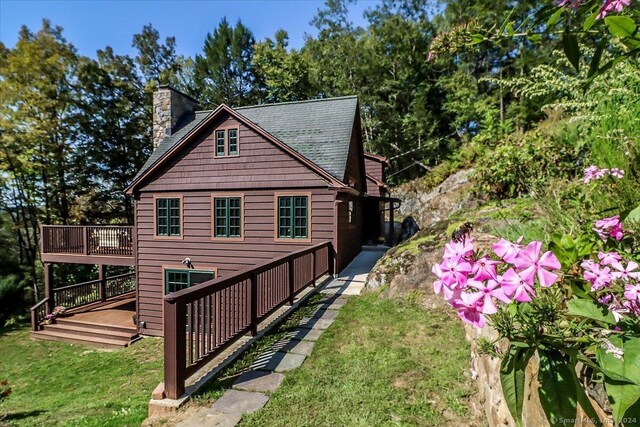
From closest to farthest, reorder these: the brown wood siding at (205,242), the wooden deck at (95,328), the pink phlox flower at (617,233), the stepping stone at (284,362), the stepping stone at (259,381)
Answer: the pink phlox flower at (617,233) < the stepping stone at (259,381) < the stepping stone at (284,362) < the brown wood siding at (205,242) < the wooden deck at (95,328)

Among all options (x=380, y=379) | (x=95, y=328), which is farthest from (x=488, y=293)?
(x=95, y=328)

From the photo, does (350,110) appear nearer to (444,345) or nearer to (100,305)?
(444,345)

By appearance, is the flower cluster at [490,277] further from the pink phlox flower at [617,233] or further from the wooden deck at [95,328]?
the wooden deck at [95,328]

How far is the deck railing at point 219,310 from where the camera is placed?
3189 mm

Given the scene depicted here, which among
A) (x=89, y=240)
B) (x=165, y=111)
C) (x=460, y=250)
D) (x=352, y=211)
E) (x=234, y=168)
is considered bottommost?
(x=89, y=240)

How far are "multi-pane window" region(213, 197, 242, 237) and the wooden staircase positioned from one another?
195 inches

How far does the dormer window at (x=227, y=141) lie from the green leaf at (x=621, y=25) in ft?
33.5

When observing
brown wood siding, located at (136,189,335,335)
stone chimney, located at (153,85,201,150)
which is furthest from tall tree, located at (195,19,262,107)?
brown wood siding, located at (136,189,335,335)

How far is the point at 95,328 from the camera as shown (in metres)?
11.5

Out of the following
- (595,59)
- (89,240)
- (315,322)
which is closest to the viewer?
(595,59)

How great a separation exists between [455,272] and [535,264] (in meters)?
0.22

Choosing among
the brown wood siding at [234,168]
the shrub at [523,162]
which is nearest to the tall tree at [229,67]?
the brown wood siding at [234,168]

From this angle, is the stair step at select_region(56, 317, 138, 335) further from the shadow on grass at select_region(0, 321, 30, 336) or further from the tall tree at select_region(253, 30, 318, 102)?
the tall tree at select_region(253, 30, 318, 102)

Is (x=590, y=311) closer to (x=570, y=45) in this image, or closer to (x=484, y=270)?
(x=484, y=270)
